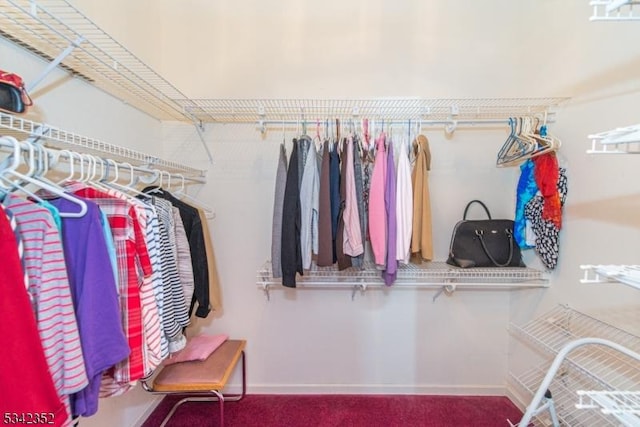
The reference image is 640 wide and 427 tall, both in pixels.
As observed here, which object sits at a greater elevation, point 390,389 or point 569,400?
point 569,400

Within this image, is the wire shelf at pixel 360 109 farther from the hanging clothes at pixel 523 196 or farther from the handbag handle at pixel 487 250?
the handbag handle at pixel 487 250

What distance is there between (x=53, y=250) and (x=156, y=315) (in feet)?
1.51

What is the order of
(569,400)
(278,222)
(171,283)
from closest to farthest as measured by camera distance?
(171,283)
(569,400)
(278,222)

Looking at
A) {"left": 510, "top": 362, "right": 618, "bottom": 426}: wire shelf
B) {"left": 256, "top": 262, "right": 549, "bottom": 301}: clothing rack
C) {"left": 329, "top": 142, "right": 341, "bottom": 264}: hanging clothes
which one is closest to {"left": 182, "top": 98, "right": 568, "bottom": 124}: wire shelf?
{"left": 329, "top": 142, "right": 341, "bottom": 264}: hanging clothes

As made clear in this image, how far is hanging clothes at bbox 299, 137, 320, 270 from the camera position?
1.58 metres

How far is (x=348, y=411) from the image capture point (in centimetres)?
186

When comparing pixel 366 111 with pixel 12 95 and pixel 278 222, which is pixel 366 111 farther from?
pixel 12 95

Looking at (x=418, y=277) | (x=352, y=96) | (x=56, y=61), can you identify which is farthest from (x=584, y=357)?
(x=56, y=61)

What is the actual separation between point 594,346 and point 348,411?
146 centimetres

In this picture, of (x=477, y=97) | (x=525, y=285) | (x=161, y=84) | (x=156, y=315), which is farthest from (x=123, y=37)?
(x=525, y=285)

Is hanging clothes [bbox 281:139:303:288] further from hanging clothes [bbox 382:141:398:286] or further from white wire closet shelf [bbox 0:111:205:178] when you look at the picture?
white wire closet shelf [bbox 0:111:205:178]

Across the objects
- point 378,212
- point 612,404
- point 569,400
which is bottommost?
point 569,400

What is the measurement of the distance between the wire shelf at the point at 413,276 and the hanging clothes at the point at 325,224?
0.29 meters

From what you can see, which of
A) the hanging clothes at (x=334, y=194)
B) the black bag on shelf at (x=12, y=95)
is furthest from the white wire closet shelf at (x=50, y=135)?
the hanging clothes at (x=334, y=194)
